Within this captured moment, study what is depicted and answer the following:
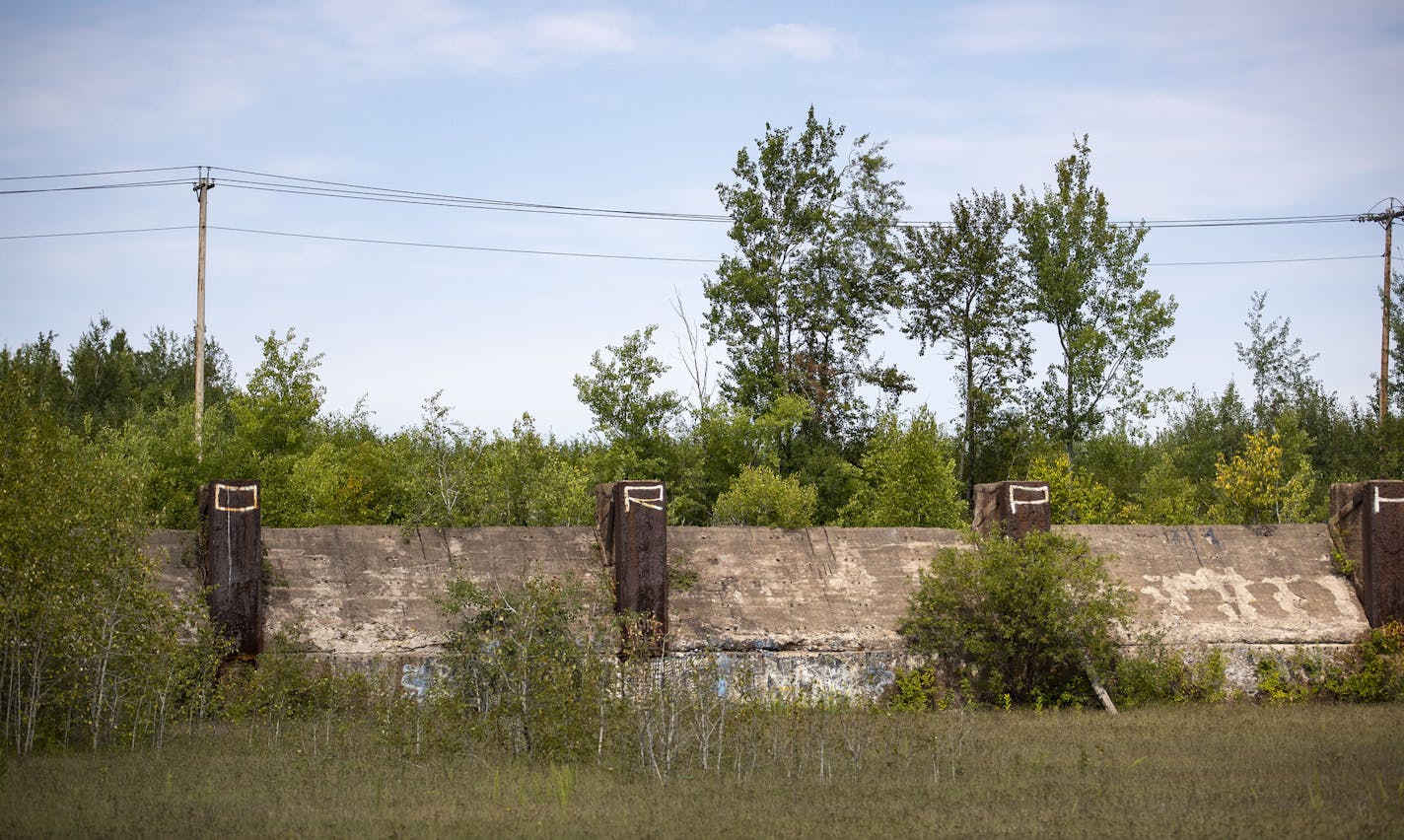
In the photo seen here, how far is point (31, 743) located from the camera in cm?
1233

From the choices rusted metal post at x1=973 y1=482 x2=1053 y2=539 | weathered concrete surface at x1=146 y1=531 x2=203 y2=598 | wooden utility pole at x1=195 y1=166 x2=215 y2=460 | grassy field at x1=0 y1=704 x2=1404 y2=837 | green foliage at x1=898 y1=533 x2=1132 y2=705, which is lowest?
grassy field at x1=0 y1=704 x2=1404 y2=837

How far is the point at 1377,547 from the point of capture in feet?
58.3

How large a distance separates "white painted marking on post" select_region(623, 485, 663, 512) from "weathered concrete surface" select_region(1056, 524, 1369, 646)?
19.8 feet

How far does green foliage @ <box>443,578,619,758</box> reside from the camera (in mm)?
12406

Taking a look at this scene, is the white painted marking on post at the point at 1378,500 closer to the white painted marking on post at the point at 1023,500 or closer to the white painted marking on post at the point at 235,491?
the white painted marking on post at the point at 1023,500

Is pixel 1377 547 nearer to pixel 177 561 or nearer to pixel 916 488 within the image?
pixel 916 488

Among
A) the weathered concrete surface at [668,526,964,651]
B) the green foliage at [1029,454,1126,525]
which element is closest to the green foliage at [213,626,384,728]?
→ the weathered concrete surface at [668,526,964,651]

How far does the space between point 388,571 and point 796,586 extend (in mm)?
5416

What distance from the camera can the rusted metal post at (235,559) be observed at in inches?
586

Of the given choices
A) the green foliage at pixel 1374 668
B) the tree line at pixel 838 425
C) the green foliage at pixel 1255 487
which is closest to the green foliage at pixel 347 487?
the tree line at pixel 838 425

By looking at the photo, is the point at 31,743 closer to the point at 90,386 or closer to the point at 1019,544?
the point at 1019,544

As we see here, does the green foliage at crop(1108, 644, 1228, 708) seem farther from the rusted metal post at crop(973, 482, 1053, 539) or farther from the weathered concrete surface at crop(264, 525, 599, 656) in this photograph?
the weathered concrete surface at crop(264, 525, 599, 656)

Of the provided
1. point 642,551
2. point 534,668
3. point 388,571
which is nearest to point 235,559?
point 388,571

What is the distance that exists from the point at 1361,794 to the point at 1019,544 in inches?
251
